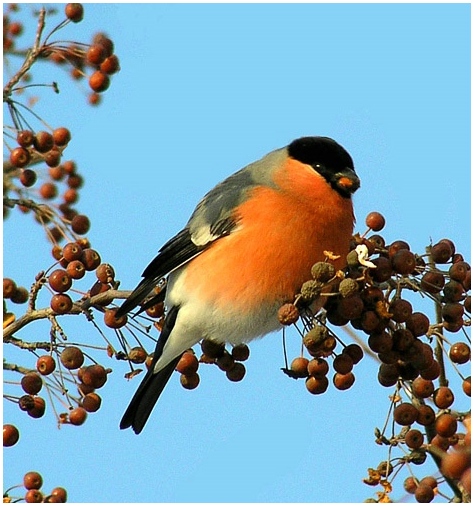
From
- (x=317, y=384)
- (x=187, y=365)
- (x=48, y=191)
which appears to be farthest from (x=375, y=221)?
(x=48, y=191)

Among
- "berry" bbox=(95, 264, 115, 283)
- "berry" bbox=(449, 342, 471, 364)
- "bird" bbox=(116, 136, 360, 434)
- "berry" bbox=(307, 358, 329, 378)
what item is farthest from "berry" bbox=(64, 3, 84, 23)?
"berry" bbox=(449, 342, 471, 364)

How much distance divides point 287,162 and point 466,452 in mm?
2364

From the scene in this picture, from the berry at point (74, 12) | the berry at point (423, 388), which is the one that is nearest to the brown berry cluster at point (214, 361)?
the berry at point (423, 388)

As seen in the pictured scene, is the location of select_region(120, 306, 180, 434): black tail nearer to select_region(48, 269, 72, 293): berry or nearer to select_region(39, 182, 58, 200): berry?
select_region(48, 269, 72, 293): berry

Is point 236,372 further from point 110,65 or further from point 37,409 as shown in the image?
point 110,65

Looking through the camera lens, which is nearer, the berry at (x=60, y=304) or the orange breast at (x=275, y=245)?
the berry at (x=60, y=304)

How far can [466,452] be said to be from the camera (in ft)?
9.99

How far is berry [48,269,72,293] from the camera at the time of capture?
405 cm

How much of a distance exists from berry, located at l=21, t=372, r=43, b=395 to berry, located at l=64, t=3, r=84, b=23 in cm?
183

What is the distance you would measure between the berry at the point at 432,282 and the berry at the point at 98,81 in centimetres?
210

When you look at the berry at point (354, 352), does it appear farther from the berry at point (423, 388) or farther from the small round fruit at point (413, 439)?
the small round fruit at point (413, 439)

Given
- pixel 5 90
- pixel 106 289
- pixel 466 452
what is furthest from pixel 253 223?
pixel 466 452

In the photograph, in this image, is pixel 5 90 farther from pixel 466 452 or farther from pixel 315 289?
pixel 466 452

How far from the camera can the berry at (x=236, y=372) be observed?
4766 mm
